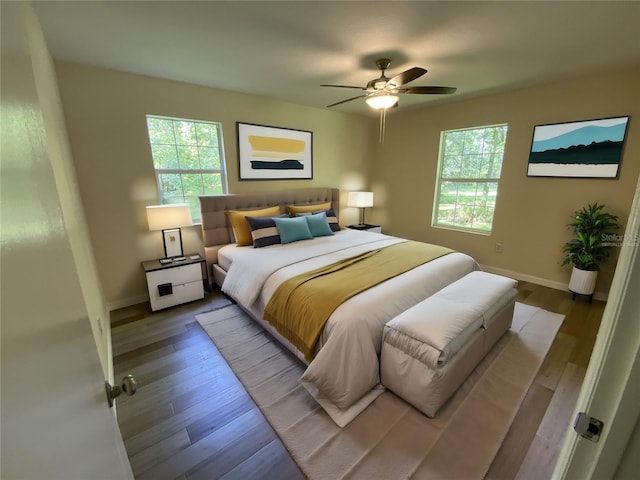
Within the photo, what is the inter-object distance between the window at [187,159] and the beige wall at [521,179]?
3020mm

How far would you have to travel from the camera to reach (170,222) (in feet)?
9.37

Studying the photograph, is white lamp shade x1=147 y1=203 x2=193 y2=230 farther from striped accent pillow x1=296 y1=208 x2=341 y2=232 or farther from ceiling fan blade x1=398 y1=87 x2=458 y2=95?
ceiling fan blade x1=398 y1=87 x2=458 y2=95

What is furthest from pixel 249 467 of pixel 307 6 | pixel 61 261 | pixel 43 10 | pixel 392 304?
pixel 43 10

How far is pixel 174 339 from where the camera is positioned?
245cm

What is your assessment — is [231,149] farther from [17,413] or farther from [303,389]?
[17,413]

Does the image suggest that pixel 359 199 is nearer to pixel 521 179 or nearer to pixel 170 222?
pixel 521 179

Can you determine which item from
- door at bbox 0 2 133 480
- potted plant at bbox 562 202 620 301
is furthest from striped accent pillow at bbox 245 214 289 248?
potted plant at bbox 562 202 620 301

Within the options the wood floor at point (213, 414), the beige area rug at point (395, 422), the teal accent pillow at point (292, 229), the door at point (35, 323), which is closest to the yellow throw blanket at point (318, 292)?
the beige area rug at point (395, 422)

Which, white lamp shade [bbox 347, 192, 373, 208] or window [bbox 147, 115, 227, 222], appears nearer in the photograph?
window [bbox 147, 115, 227, 222]

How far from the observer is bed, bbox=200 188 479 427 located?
1.69 metres

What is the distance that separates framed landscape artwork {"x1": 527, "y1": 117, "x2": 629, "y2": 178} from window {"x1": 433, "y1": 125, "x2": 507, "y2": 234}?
43 cm

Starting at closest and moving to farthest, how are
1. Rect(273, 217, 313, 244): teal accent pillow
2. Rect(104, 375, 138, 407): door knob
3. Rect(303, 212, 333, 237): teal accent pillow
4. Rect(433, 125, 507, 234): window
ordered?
1. Rect(104, 375, 138, 407): door knob
2. Rect(273, 217, 313, 244): teal accent pillow
3. Rect(303, 212, 333, 237): teal accent pillow
4. Rect(433, 125, 507, 234): window

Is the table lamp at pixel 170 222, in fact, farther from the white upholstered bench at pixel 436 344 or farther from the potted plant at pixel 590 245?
the potted plant at pixel 590 245

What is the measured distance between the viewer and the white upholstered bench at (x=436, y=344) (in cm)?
160
